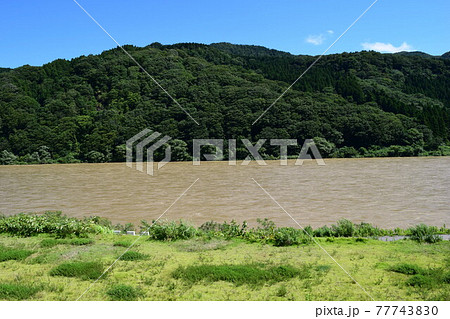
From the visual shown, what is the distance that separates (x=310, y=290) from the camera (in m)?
5.39

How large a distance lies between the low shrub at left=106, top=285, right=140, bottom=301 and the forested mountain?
42.1 metres

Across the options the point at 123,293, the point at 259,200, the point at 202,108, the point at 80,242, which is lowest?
the point at 259,200

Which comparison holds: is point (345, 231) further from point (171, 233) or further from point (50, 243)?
point (50, 243)

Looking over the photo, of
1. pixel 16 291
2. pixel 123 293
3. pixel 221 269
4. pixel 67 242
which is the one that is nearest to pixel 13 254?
pixel 67 242

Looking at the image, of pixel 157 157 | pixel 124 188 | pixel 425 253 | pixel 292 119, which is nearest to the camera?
pixel 425 253

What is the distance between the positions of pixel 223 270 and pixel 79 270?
221 cm

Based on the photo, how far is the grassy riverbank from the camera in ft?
17.6

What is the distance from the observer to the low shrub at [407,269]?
236 inches

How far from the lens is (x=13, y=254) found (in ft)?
24.0

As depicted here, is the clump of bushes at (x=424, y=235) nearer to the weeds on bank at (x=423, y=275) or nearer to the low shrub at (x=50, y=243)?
the weeds on bank at (x=423, y=275)

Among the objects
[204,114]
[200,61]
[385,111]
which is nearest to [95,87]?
[200,61]

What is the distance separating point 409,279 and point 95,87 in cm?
6836

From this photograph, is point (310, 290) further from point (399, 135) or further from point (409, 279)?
point (399, 135)

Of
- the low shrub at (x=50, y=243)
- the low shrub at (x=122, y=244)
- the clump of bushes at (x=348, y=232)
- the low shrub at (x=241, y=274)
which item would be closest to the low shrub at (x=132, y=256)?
the low shrub at (x=122, y=244)
